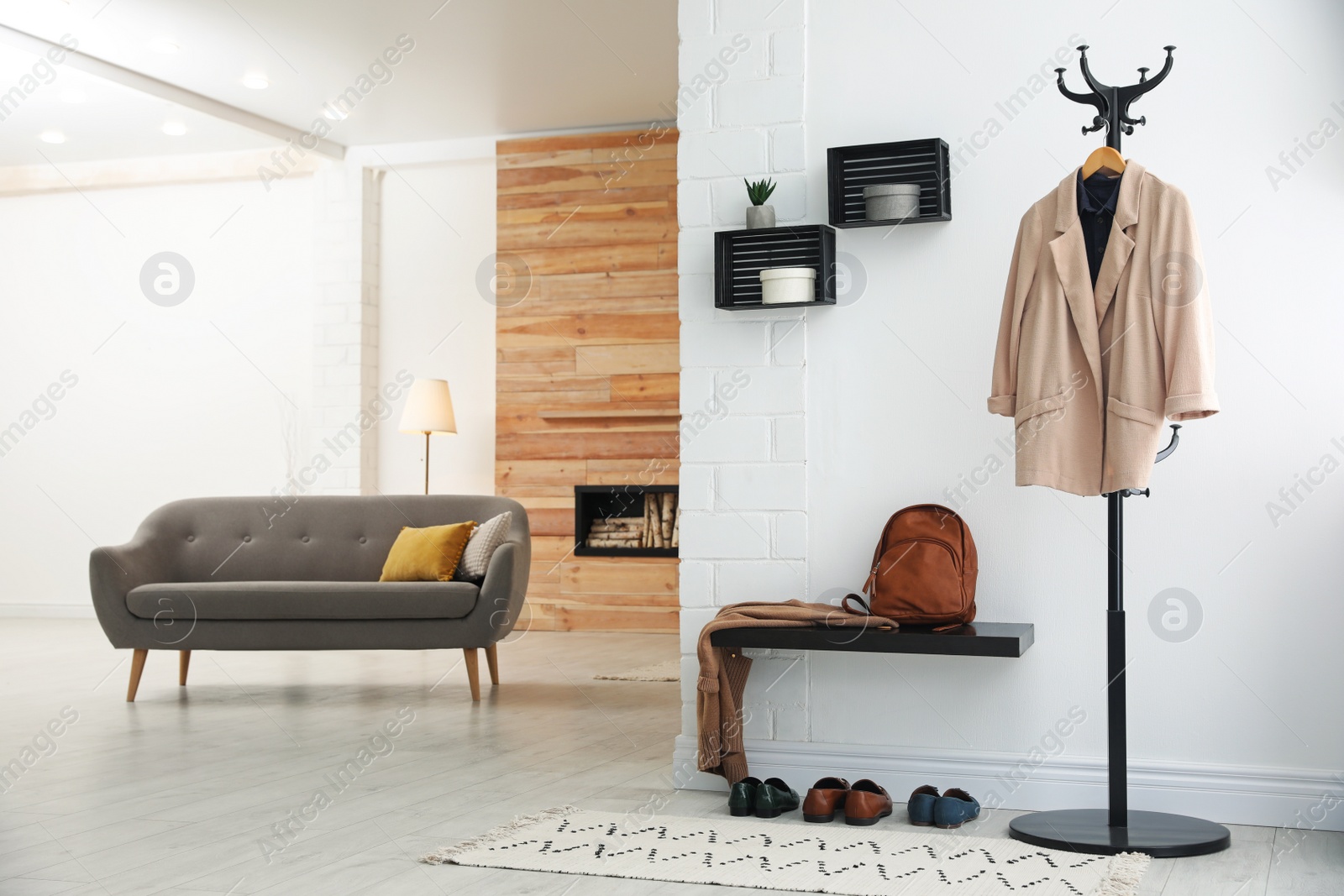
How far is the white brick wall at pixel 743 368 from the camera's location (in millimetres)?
3322

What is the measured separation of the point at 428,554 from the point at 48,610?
4862mm

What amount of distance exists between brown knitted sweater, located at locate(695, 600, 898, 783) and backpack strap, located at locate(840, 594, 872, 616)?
0.02 metres

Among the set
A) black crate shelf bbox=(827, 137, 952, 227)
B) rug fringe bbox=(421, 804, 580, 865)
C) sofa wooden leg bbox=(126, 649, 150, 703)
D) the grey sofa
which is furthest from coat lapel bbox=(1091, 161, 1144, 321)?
sofa wooden leg bbox=(126, 649, 150, 703)

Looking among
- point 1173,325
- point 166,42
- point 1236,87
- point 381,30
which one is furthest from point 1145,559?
point 166,42

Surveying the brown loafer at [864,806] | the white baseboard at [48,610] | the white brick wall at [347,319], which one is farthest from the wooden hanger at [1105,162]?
the white baseboard at [48,610]

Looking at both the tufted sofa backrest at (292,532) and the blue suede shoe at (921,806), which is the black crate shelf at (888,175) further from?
the tufted sofa backrest at (292,532)

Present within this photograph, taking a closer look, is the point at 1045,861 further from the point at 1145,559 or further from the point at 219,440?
the point at 219,440

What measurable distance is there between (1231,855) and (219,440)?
7.22m

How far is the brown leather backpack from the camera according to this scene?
298cm

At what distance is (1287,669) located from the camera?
2883 millimetres

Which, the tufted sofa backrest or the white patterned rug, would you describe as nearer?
the white patterned rug

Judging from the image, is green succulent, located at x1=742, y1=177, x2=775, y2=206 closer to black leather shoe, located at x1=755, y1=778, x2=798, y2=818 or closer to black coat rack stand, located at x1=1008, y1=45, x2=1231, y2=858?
black coat rack stand, located at x1=1008, y1=45, x2=1231, y2=858

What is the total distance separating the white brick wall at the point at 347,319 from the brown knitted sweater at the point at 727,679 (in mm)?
5239

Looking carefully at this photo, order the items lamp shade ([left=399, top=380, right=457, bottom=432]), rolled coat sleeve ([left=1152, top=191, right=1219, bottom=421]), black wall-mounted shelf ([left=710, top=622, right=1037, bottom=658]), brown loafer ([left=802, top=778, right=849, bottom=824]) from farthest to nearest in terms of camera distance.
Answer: lamp shade ([left=399, top=380, right=457, bottom=432]), brown loafer ([left=802, top=778, right=849, bottom=824]), black wall-mounted shelf ([left=710, top=622, right=1037, bottom=658]), rolled coat sleeve ([left=1152, top=191, right=1219, bottom=421])
